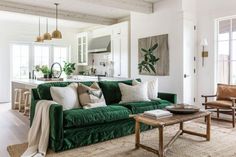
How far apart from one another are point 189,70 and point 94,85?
2.57 metres

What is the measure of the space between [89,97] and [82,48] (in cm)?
552

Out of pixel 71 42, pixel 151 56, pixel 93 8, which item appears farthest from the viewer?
pixel 71 42

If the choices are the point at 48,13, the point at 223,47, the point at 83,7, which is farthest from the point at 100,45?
the point at 223,47

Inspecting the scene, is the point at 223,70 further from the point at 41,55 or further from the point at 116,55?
the point at 41,55

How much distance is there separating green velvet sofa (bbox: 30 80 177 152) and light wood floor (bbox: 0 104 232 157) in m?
0.47

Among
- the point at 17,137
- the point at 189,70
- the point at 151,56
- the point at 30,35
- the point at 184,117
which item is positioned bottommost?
the point at 17,137

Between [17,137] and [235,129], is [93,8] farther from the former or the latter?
[235,129]

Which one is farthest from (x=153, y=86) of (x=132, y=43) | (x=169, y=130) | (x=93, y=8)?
(x=93, y=8)

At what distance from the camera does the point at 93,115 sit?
11.1 ft

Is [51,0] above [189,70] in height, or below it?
above

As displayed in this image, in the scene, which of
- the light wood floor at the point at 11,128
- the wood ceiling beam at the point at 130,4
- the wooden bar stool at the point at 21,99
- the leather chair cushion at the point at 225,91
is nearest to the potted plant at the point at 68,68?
the wooden bar stool at the point at 21,99

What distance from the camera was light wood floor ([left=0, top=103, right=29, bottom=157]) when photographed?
3572 mm

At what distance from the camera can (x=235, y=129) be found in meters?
4.23

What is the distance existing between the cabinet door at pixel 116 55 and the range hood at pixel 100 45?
253mm
